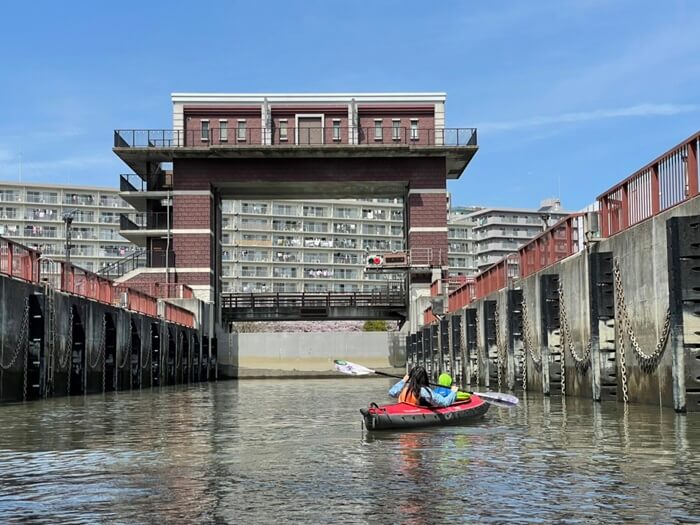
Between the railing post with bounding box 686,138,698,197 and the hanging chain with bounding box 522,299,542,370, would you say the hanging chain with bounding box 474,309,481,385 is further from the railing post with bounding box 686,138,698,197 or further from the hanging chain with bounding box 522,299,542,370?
the railing post with bounding box 686,138,698,197

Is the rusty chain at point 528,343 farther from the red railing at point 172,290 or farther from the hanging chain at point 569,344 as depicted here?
the red railing at point 172,290

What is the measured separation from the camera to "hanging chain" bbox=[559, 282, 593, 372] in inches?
1076

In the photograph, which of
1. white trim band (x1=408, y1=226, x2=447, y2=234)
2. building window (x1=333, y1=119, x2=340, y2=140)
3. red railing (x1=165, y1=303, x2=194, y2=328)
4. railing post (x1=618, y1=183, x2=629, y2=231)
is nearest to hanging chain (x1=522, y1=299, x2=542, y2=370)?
railing post (x1=618, y1=183, x2=629, y2=231)

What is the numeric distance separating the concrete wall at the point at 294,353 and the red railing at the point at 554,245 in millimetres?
41515

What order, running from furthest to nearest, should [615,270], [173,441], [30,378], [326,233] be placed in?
[326,233] < [30,378] < [615,270] < [173,441]

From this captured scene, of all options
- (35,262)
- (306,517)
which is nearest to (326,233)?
(35,262)

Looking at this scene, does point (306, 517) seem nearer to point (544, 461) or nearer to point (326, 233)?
point (544, 461)

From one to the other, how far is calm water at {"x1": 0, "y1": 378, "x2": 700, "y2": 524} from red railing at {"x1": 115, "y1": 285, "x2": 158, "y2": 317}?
2227cm

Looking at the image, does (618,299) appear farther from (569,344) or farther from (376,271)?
(376,271)

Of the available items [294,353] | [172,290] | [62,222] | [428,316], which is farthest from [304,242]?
[428,316]

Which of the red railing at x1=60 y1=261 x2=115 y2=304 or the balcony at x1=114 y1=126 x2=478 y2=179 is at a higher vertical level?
the balcony at x1=114 y1=126 x2=478 y2=179

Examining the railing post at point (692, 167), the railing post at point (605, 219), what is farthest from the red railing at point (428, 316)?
the railing post at point (692, 167)

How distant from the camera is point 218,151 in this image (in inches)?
2938

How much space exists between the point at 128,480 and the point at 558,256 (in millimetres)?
22338
